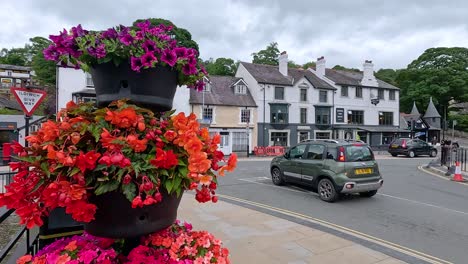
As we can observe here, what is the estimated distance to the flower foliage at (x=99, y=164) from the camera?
146 centimetres

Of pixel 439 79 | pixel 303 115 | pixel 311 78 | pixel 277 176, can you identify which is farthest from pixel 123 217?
pixel 439 79

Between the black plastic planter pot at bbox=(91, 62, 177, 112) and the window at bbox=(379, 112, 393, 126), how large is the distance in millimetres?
41863

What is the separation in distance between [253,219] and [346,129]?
32319 mm

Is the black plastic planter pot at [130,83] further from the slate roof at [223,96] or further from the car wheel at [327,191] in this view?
the slate roof at [223,96]

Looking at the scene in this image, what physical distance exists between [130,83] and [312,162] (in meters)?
8.05

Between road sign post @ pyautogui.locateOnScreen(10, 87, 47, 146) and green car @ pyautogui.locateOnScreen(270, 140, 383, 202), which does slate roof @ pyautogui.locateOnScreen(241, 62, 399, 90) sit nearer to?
→ green car @ pyautogui.locateOnScreen(270, 140, 383, 202)

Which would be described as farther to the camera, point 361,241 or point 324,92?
point 324,92

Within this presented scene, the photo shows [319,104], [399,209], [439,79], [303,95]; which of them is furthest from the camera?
[439,79]

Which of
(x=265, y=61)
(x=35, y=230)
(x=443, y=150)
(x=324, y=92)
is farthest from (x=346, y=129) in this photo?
(x=35, y=230)

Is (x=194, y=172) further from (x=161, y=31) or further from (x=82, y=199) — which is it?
(x=161, y=31)

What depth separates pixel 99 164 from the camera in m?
1.51

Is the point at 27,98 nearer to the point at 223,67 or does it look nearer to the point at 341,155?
the point at 341,155

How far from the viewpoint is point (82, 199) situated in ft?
4.86

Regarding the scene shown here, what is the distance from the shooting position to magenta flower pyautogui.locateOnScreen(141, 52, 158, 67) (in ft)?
5.69
